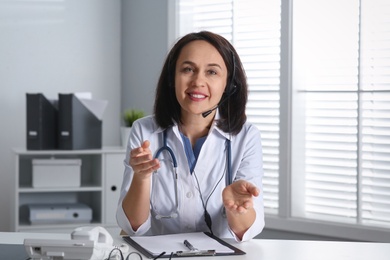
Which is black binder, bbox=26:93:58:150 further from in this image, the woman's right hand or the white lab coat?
the woman's right hand

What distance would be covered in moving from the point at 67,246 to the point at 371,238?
83.8 inches

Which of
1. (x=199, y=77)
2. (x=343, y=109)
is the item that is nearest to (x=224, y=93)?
(x=199, y=77)

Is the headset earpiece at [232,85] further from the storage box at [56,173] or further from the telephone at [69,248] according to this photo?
the storage box at [56,173]

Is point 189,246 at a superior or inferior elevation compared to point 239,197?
inferior

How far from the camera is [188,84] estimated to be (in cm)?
224

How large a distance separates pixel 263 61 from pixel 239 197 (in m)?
1.96

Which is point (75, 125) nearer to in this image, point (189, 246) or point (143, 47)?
point (143, 47)

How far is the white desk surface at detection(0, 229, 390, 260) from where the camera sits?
188 cm

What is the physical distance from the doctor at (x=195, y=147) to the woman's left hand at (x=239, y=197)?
0.12 meters

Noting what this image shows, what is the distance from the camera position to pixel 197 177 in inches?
89.3

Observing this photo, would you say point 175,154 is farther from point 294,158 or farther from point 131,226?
point 294,158

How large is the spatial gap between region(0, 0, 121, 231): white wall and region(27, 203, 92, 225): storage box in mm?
286

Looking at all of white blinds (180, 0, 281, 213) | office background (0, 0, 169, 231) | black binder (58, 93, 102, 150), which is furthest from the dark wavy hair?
office background (0, 0, 169, 231)

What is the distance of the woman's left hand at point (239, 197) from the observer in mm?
1956
